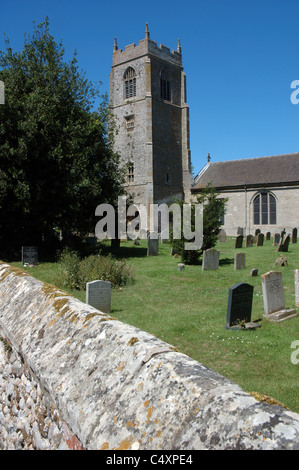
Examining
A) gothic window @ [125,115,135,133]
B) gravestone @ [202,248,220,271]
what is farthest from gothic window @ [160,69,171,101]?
gravestone @ [202,248,220,271]

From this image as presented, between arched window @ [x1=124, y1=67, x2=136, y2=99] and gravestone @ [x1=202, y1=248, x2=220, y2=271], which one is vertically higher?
arched window @ [x1=124, y1=67, x2=136, y2=99]

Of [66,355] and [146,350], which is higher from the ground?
[146,350]

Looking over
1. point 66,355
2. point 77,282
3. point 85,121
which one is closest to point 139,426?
point 66,355

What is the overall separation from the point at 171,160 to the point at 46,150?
2411cm

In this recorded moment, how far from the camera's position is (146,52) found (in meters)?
37.6

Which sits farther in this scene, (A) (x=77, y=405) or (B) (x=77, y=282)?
(B) (x=77, y=282)

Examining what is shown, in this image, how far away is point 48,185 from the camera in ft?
56.5

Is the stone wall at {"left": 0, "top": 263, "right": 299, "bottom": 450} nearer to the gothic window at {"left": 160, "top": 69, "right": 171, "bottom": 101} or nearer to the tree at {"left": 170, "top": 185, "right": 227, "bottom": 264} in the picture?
the tree at {"left": 170, "top": 185, "right": 227, "bottom": 264}

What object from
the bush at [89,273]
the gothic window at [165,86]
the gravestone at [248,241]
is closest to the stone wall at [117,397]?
the bush at [89,273]

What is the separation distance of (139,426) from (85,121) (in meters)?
19.0

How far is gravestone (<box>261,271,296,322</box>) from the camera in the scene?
803 cm

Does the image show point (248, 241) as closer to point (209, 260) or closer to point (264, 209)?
point (209, 260)

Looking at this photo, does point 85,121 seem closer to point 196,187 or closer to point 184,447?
point 184,447

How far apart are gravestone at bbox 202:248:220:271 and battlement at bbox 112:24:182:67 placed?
3016 centimetres
